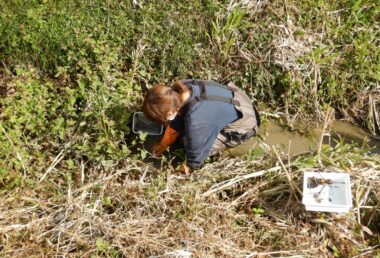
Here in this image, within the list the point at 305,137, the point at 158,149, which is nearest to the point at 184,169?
the point at 158,149

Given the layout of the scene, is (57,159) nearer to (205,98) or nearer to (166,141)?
(166,141)

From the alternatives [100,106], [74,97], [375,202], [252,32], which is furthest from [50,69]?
[375,202]

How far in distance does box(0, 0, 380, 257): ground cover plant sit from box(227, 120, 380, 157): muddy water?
0.37 feet

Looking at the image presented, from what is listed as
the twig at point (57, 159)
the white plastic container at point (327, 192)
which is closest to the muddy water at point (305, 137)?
the white plastic container at point (327, 192)

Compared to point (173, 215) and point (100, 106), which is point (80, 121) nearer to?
point (100, 106)

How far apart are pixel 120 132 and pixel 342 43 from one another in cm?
271

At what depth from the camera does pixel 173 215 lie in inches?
135

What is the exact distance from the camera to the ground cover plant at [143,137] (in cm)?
336

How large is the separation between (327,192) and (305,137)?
4.74 feet

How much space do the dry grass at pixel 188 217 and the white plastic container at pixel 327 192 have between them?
136 mm

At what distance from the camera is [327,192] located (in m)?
3.39

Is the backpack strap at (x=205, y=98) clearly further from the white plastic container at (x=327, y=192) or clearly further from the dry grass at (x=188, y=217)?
the white plastic container at (x=327, y=192)

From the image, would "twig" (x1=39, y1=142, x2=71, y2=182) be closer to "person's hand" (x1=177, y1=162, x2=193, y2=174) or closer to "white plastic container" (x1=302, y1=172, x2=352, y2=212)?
"person's hand" (x1=177, y1=162, x2=193, y2=174)

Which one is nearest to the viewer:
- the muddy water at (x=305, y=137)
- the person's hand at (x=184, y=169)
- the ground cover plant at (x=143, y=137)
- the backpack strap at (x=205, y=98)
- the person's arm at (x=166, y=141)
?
the ground cover plant at (x=143, y=137)
